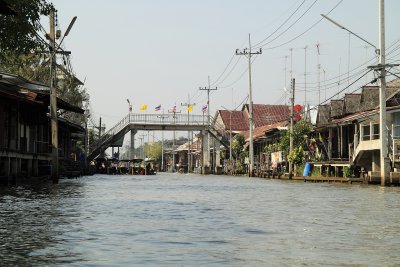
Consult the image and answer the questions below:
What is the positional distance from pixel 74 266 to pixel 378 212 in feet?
36.3

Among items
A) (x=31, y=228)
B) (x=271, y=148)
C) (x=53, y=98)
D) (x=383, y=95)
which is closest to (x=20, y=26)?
(x=53, y=98)

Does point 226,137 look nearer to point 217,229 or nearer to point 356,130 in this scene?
point 356,130

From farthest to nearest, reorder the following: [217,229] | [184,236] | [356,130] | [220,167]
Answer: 1. [220,167]
2. [356,130]
3. [217,229]
4. [184,236]

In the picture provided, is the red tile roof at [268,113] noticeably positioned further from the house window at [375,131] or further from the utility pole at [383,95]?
the utility pole at [383,95]

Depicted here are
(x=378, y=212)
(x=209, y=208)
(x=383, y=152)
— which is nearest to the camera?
(x=378, y=212)

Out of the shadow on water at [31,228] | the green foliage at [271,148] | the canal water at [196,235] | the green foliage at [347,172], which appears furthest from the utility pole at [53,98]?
the green foliage at [271,148]

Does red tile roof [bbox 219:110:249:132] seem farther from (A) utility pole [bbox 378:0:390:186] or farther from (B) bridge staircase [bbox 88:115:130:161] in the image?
(A) utility pole [bbox 378:0:390:186]

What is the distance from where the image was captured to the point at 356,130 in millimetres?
45062

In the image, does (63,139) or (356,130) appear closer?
(356,130)

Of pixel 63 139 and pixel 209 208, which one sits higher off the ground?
pixel 63 139

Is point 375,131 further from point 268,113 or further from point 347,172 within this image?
point 268,113

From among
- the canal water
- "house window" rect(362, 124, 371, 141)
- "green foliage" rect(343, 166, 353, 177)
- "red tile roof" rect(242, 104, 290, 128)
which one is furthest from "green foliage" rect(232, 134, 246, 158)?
the canal water

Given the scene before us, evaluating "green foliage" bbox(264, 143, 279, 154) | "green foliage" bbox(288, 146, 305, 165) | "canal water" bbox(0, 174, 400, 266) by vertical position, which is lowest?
"canal water" bbox(0, 174, 400, 266)

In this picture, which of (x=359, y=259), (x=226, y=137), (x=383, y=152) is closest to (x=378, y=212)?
(x=359, y=259)
